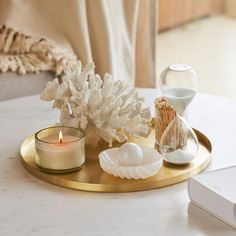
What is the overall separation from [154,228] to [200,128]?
1.33 ft

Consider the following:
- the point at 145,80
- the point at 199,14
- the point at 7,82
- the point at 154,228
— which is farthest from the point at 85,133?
the point at 199,14

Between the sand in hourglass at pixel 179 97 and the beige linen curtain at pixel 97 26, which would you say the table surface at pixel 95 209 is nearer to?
the sand in hourglass at pixel 179 97

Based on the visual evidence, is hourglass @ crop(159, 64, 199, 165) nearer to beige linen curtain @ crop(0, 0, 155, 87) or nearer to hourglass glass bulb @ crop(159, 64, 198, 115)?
hourglass glass bulb @ crop(159, 64, 198, 115)

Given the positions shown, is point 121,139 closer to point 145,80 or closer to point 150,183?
point 150,183

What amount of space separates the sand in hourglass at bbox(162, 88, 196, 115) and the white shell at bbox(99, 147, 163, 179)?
104mm

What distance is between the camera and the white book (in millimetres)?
951

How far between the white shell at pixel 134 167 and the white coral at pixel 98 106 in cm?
5

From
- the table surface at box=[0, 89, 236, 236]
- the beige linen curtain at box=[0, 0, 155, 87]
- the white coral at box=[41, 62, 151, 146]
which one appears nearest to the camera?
the table surface at box=[0, 89, 236, 236]

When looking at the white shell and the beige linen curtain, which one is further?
the beige linen curtain

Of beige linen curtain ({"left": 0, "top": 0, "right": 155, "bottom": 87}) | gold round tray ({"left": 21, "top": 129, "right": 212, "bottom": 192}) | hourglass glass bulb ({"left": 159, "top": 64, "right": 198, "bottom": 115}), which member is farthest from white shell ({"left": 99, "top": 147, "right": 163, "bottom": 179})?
beige linen curtain ({"left": 0, "top": 0, "right": 155, "bottom": 87})

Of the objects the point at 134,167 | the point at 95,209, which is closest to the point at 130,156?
the point at 134,167

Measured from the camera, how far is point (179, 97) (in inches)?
46.9

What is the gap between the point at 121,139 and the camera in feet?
3.96

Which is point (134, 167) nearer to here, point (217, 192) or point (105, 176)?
point (105, 176)
